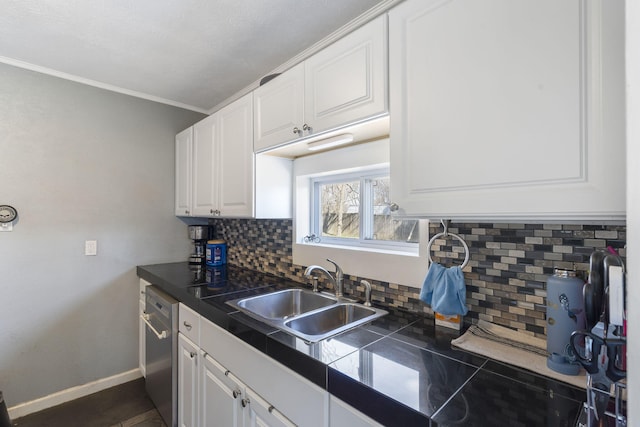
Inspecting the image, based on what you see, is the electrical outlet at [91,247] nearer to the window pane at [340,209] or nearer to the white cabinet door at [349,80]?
the window pane at [340,209]

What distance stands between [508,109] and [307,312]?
43.1 inches

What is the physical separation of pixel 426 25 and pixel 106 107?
93.3 inches

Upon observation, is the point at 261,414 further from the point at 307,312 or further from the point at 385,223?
the point at 385,223

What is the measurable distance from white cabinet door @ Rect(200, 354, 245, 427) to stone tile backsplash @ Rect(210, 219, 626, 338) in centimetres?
80

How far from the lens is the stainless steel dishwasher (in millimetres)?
1758

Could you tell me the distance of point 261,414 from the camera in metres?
1.15

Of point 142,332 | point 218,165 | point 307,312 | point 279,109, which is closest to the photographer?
point 307,312

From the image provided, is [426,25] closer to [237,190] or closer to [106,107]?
[237,190]

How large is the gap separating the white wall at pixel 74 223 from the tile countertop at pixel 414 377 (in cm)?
153

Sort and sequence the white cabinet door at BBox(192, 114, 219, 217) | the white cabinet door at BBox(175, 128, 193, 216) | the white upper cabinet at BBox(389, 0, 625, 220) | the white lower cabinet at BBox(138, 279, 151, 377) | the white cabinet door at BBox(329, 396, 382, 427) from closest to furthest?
the white upper cabinet at BBox(389, 0, 625, 220), the white cabinet door at BBox(329, 396, 382, 427), the white cabinet door at BBox(192, 114, 219, 217), the white lower cabinet at BBox(138, 279, 151, 377), the white cabinet door at BBox(175, 128, 193, 216)

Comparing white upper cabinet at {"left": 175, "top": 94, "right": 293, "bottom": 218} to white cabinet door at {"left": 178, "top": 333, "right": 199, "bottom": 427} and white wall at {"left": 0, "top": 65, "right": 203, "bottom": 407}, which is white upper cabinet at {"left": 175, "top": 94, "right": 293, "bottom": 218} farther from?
white cabinet door at {"left": 178, "top": 333, "right": 199, "bottom": 427}

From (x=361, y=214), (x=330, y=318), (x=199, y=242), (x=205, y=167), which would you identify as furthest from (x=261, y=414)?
(x=199, y=242)

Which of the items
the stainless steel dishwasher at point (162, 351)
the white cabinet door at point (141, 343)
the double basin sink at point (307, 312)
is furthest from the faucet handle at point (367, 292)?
the white cabinet door at point (141, 343)

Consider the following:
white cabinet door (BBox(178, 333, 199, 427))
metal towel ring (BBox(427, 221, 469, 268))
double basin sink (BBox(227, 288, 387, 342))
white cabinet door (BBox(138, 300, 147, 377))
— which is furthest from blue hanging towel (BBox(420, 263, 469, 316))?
white cabinet door (BBox(138, 300, 147, 377))
